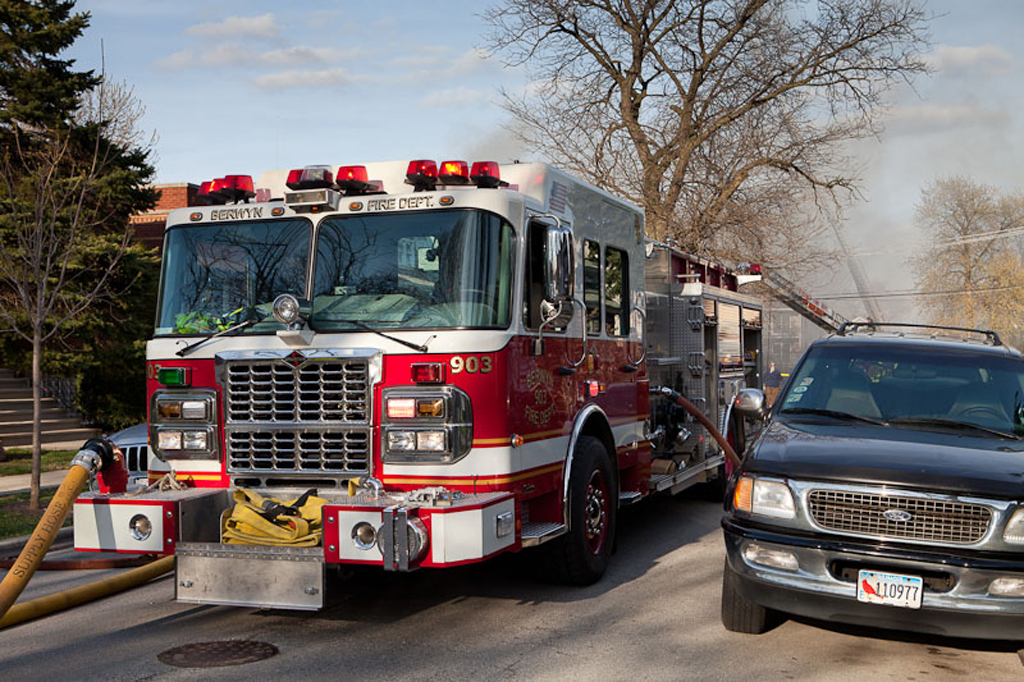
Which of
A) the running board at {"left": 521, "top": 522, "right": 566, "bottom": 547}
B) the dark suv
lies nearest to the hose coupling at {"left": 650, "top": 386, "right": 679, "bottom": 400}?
the running board at {"left": 521, "top": 522, "right": 566, "bottom": 547}

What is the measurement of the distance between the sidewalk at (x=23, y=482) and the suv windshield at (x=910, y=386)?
10.0m

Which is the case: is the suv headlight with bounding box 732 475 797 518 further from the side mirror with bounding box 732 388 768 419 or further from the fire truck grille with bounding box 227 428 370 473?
the fire truck grille with bounding box 227 428 370 473

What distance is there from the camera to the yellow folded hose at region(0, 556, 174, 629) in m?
6.47

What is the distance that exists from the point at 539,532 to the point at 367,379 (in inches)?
59.8

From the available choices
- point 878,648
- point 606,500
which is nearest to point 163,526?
point 606,500

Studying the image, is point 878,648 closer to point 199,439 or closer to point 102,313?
point 199,439

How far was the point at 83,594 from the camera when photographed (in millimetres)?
7066

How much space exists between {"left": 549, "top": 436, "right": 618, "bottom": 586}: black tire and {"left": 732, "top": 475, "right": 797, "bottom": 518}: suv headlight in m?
1.58

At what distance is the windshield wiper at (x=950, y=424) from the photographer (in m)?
6.06

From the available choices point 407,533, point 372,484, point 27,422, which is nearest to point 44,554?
point 372,484

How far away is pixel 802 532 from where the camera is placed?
5.39 m

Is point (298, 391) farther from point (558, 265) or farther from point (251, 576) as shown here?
point (558, 265)

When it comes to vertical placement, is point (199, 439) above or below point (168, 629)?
above

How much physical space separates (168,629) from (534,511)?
2.43 m
